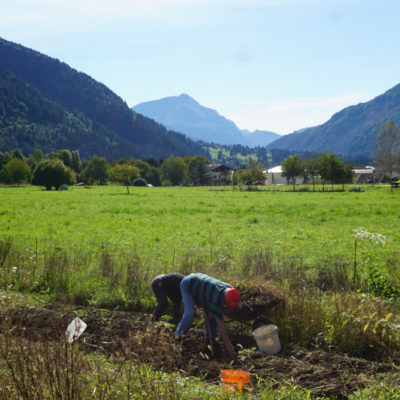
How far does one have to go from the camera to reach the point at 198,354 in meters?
6.30

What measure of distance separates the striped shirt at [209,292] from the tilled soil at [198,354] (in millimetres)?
690

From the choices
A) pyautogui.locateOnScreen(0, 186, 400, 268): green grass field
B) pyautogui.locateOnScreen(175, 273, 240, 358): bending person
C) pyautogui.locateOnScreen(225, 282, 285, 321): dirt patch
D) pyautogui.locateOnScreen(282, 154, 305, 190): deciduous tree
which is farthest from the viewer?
pyautogui.locateOnScreen(282, 154, 305, 190): deciduous tree

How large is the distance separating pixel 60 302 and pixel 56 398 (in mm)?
5642

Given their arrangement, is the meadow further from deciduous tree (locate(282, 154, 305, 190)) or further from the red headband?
deciduous tree (locate(282, 154, 305, 190))

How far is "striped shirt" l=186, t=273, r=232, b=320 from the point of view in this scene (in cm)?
614

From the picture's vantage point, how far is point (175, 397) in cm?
386

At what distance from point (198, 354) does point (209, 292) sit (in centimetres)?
101

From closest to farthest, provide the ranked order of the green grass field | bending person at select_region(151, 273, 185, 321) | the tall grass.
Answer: the tall grass
bending person at select_region(151, 273, 185, 321)
the green grass field

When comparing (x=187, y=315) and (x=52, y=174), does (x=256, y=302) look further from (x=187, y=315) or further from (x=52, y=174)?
(x=52, y=174)

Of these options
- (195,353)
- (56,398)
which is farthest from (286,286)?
(56,398)

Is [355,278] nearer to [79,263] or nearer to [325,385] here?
[325,385]

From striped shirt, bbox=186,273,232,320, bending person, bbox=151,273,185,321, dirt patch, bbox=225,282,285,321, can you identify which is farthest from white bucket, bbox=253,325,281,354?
bending person, bbox=151,273,185,321

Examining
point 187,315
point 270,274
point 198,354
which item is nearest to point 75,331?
point 187,315

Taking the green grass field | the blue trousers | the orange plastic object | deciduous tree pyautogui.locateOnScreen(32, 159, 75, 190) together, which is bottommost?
the green grass field
